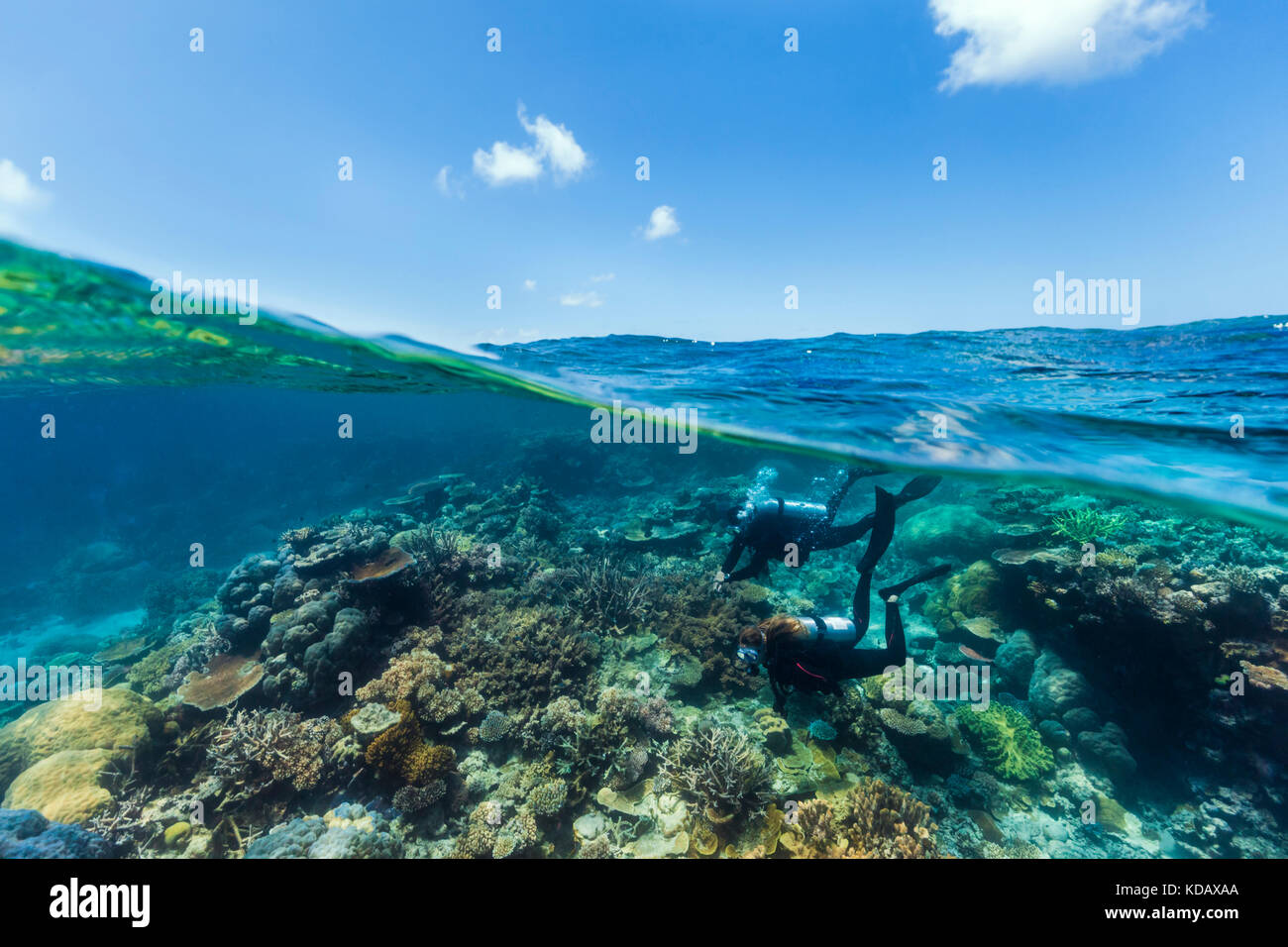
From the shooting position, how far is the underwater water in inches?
211

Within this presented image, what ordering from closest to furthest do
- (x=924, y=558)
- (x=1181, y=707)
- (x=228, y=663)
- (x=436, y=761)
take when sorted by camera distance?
(x=436, y=761) < (x=1181, y=707) < (x=228, y=663) < (x=924, y=558)

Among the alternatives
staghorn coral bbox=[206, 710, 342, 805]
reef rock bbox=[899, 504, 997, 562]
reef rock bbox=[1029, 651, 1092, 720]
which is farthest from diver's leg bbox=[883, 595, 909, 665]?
staghorn coral bbox=[206, 710, 342, 805]

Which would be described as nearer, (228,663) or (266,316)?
(228,663)

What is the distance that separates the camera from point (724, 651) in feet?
26.5

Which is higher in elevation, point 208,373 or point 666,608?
point 208,373

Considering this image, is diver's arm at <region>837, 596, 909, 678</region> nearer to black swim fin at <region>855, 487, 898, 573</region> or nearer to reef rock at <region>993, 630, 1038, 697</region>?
black swim fin at <region>855, 487, 898, 573</region>

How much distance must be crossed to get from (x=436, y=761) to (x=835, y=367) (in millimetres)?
10117

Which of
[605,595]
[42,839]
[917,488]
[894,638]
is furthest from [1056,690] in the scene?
[42,839]

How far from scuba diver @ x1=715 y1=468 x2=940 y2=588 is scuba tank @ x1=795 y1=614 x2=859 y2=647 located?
1.43 m

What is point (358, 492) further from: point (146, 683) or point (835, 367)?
point (835, 367)

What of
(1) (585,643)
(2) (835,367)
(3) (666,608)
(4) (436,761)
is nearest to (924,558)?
(2) (835,367)
